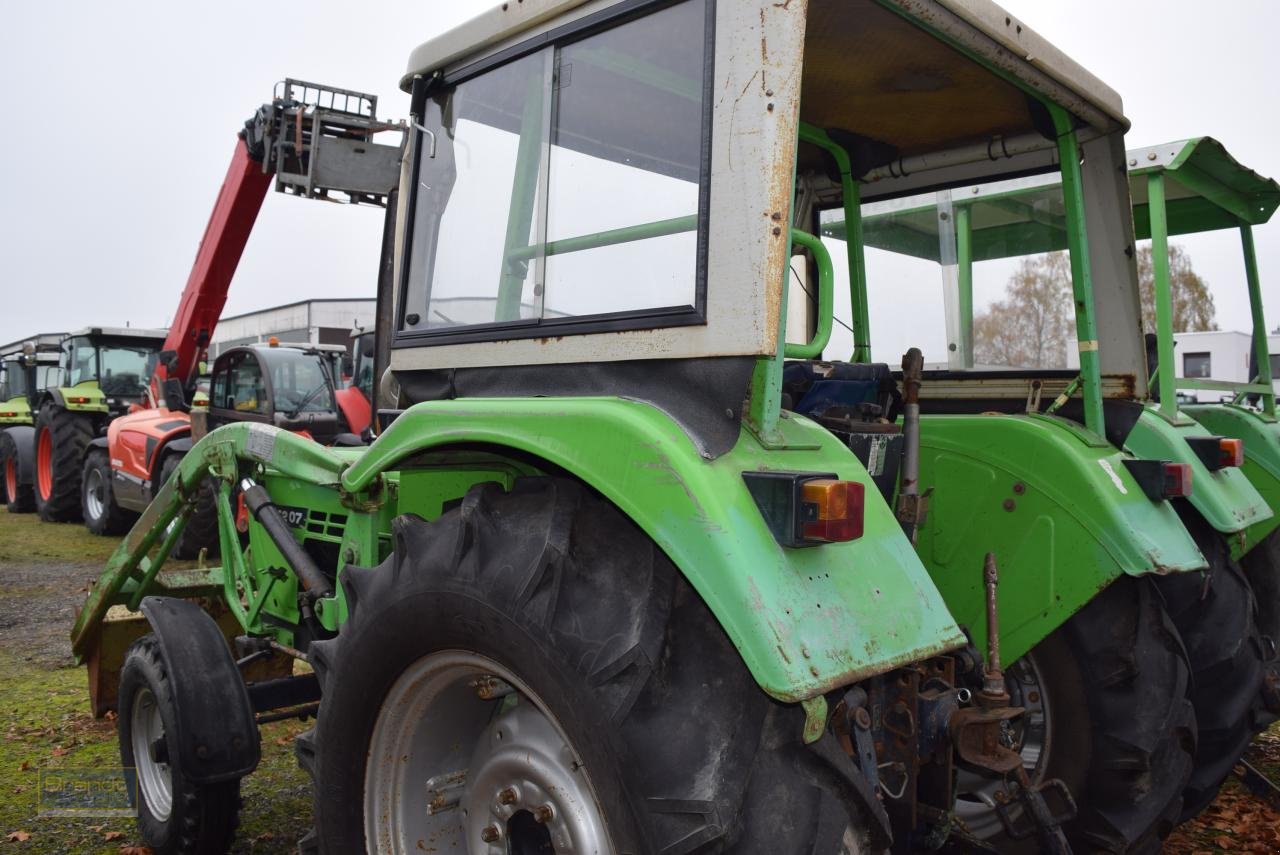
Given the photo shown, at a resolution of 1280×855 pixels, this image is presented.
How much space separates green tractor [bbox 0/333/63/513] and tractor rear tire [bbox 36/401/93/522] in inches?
37.1

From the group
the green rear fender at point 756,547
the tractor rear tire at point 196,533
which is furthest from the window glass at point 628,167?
the tractor rear tire at point 196,533

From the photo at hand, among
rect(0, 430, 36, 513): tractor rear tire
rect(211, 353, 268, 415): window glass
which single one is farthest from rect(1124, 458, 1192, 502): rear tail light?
rect(0, 430, 36, 513): tractor rear tire

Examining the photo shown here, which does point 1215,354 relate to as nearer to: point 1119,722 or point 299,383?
point 299,383

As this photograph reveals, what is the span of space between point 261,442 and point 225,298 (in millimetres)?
8207

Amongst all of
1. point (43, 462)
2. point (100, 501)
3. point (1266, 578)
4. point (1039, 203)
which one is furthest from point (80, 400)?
point (1266, 578)

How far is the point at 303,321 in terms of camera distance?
3609 centimetres

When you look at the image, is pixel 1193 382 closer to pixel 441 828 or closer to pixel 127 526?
pixel 441 828

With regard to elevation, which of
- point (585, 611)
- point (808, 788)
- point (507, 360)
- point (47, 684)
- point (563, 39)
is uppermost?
point (563, 39)

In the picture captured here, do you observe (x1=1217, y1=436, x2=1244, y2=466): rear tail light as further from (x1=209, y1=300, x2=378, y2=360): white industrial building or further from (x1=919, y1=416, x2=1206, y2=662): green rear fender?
(x1=209, y1=300, x2=378, y2=360): white industrial building

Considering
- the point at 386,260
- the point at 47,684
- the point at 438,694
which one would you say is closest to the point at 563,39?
the point at 438,694

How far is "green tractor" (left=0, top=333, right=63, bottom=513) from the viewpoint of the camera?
42.8ft

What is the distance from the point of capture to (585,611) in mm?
1742

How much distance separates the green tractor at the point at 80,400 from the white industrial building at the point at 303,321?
64.5 feet

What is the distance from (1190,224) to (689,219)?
14.0 feet
